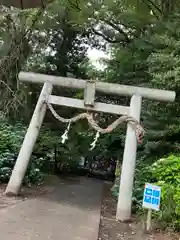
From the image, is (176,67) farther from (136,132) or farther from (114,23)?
(114,23)

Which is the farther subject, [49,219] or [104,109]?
[104,109]

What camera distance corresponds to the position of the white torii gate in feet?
19.4

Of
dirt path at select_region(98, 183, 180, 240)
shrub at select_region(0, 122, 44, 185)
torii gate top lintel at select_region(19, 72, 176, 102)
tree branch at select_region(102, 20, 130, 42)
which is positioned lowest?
dirt path at select_region(98, 183, 180, 240)

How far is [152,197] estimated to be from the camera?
466 cm

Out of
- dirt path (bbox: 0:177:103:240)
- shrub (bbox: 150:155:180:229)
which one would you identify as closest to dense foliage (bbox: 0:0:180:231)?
shrub (bbox: 150:155:180:229)

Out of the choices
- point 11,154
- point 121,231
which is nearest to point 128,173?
point 121,231

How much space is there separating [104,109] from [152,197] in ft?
7.65

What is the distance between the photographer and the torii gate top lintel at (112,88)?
6.22 metres

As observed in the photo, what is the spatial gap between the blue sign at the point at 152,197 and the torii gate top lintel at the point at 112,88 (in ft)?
6.96

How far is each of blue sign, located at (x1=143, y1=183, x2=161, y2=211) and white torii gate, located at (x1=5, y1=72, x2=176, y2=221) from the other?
1182mm

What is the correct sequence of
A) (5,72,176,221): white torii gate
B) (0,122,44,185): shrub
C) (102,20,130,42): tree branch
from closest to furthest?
(5,72,176,221): white torii gate < (0,122,44,185): shrub < (102,20,130,42): tree branch

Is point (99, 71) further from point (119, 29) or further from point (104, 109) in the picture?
point (104, 109)

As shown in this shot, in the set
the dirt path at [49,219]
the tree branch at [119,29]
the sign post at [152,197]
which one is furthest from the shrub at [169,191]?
the tree branch at [119,29]

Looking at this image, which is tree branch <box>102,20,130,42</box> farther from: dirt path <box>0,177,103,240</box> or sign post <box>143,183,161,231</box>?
sign post <box>143,183,161,231</box>
